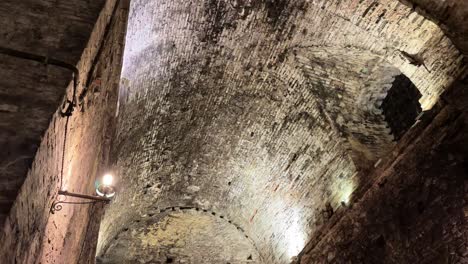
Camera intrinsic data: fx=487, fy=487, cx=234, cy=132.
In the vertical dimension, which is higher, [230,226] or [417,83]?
[417,83]

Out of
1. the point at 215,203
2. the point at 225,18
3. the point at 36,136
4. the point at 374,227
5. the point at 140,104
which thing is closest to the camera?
the point at 36,136

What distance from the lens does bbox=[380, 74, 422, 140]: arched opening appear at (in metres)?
6.19

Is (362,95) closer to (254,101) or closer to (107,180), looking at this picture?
(254,101)

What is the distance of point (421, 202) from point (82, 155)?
10.2 ft

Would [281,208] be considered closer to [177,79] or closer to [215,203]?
[215,203]

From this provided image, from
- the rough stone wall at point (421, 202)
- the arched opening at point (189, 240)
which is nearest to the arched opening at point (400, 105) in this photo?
the rough stone wall at point (421, 202)

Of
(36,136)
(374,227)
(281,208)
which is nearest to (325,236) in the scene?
(374,227)

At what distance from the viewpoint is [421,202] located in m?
4.59

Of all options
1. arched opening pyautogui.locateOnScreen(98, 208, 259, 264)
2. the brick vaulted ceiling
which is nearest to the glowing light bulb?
the brick vaulted ceiling

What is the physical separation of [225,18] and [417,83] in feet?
7.99

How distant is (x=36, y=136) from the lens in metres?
4.70

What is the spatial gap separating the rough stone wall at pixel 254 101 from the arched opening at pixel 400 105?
17cm

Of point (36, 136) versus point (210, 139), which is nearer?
point (36, 136)

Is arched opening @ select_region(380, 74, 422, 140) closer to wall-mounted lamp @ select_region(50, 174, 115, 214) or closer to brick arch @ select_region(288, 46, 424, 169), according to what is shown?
brick arch @ select_region(288, 46, 424, 169)
